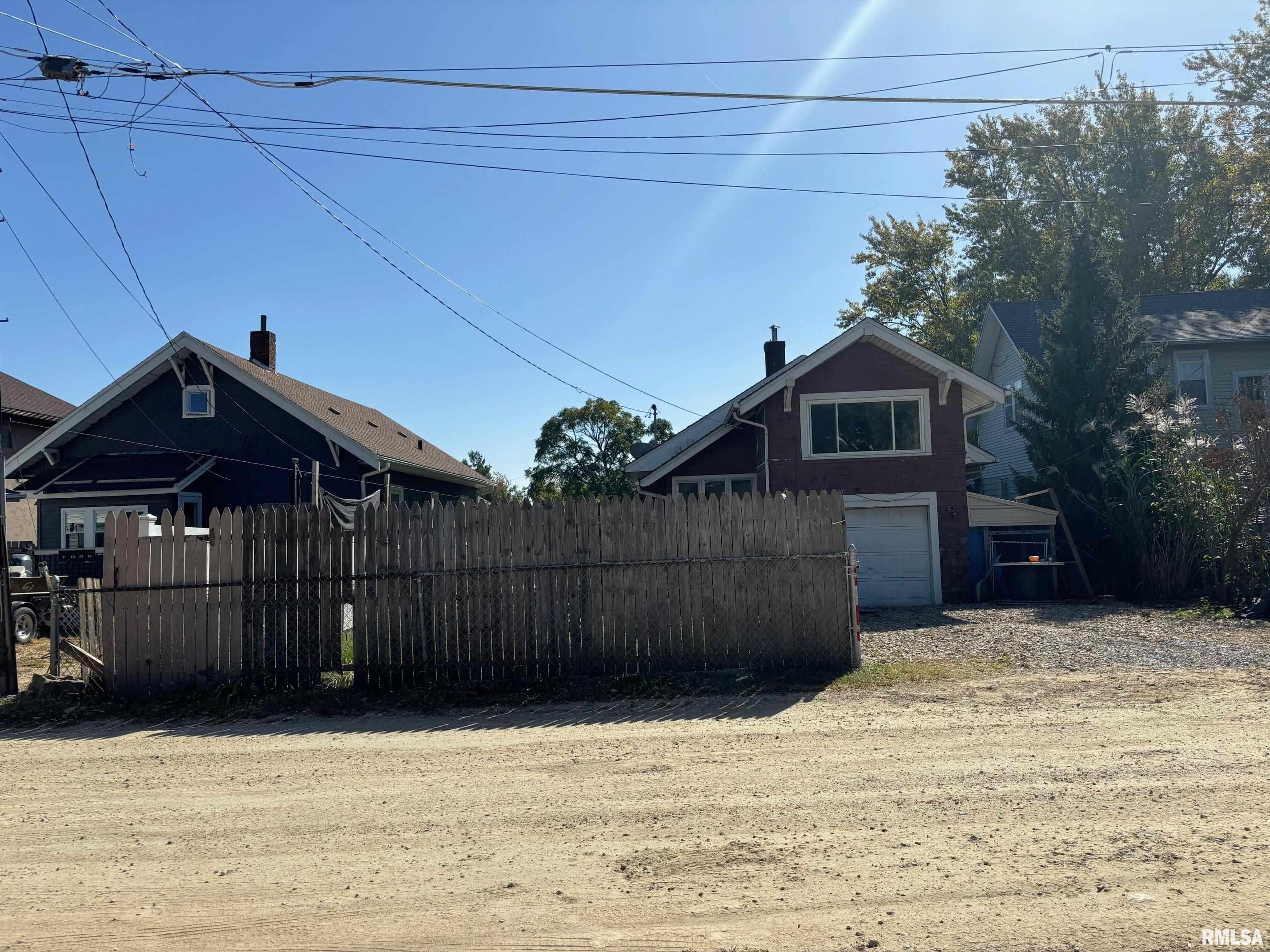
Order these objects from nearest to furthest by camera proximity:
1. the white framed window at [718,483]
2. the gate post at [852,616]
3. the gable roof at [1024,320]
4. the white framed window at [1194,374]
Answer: the gate post at [852,616]
the white framed window at [718,483]
the white framed window at [1194,374]
the gable roof at [1024,320]

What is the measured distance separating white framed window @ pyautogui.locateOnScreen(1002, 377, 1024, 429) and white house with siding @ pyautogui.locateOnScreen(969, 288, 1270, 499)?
42 mm

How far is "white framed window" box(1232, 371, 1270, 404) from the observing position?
1997cm

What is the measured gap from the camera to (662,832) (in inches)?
210

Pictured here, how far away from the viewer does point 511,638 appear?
401 inches

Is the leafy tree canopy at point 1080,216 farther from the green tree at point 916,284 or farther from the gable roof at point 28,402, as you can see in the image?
the gable roof at point 28,402

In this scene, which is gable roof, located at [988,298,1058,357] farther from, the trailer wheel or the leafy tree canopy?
the trailer wheel

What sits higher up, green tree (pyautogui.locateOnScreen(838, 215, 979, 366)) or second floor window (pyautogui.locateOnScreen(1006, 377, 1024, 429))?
green tree (pyautogui.locateOnScreen(838, 215, 979, 366))

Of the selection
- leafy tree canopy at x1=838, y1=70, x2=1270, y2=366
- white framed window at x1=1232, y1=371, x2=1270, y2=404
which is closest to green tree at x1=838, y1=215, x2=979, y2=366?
leafy tree canopy at x1=838, y1=70, x2=1270, y2=366

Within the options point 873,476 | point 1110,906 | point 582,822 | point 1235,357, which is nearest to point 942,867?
point 1110,906

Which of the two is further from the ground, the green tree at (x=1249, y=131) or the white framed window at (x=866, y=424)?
the green tree at (x=1249, y=131)

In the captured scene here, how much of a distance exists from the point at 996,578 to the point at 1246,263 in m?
31.3

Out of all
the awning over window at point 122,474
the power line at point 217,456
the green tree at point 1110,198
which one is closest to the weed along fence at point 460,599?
the power line at point 217,456

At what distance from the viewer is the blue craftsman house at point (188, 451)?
73.8 ft

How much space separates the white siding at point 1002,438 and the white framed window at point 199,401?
2242 cm
